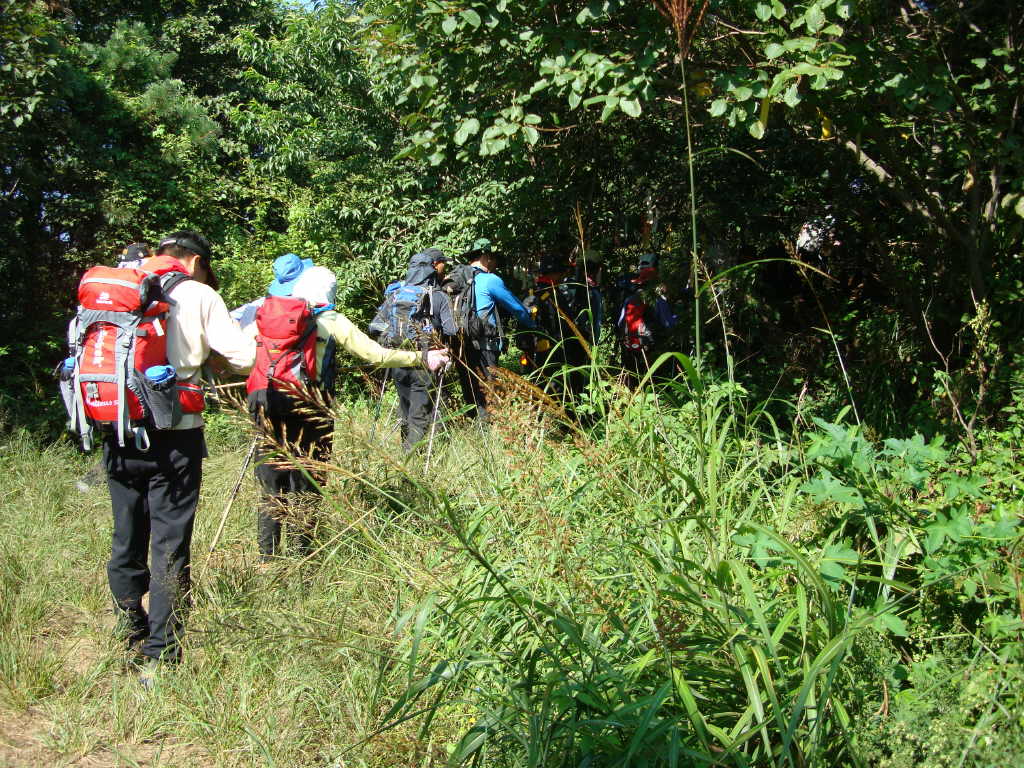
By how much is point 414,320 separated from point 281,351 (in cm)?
216

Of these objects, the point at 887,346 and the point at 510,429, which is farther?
the point at 887,346

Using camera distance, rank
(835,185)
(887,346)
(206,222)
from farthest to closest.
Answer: (206,222), (835,185), (887,346)

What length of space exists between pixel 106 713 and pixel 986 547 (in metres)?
3.13

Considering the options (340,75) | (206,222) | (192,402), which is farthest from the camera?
(206,222)

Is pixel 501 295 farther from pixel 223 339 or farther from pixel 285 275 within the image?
pixel 223 339

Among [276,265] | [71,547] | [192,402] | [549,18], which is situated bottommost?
[71,547]

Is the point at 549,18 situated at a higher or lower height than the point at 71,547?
higher

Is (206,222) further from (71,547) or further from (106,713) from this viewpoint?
(106,713)

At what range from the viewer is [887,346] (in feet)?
19.0

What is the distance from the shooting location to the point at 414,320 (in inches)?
243

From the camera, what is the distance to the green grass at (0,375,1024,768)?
2.21 meters

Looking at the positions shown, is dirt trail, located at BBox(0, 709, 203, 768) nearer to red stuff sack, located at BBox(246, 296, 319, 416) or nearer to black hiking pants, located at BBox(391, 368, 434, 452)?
red stuff sack, located at BBox(246, 296, 319, 416)

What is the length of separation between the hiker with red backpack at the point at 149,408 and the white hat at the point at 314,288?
73 cm

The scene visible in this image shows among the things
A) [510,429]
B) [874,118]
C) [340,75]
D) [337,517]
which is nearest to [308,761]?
[337,517]
